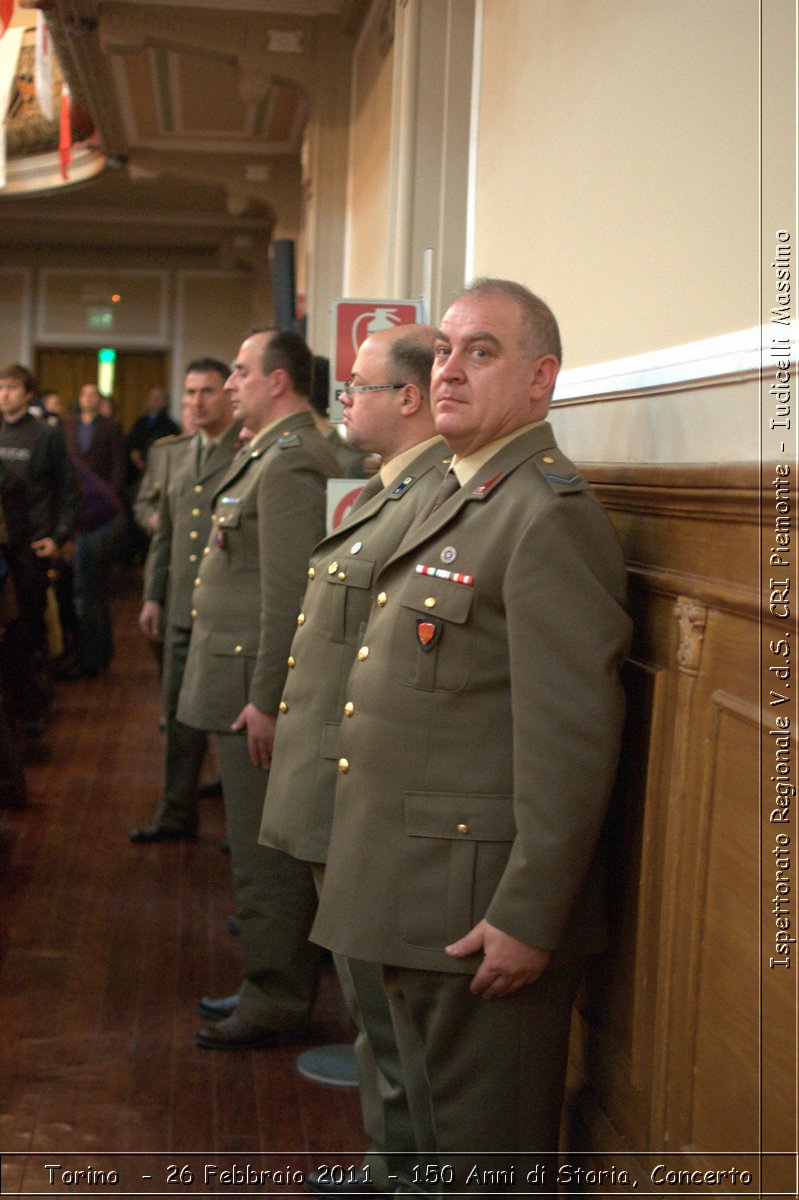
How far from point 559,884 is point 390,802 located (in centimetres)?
29

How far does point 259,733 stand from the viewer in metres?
3.00

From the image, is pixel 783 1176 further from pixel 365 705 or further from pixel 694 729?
pixel 365 705

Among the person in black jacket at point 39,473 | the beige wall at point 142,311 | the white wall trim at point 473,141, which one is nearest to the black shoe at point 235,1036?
the white wall trim at point 473,141

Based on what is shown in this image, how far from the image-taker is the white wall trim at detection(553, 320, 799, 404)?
142cm

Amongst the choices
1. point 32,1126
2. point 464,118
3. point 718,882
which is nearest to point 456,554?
point 718,882

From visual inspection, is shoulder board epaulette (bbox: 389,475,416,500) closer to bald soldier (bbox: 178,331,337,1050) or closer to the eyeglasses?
the eyeglasses

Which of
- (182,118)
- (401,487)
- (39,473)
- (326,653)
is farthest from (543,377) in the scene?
(182,118)

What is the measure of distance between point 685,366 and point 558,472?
0.22m

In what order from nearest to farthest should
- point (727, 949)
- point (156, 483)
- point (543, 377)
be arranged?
point (727, 949) < point (543, 377) < point (156, 483)

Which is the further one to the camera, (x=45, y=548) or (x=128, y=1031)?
(x=45, y=548)

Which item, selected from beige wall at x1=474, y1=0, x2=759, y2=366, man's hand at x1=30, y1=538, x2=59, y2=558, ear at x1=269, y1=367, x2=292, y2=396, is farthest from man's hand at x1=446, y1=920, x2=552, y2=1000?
man's hand at x1=30, y1=538, x2=59, y2=558

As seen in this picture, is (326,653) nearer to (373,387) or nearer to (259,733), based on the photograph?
(373,387)

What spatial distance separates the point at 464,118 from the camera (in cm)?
366

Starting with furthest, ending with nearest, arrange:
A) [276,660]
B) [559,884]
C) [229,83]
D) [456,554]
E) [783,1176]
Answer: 1. [229,83]
2. [276,660]
3. [456,554]
4. [559,884]
5. [783,1176]
